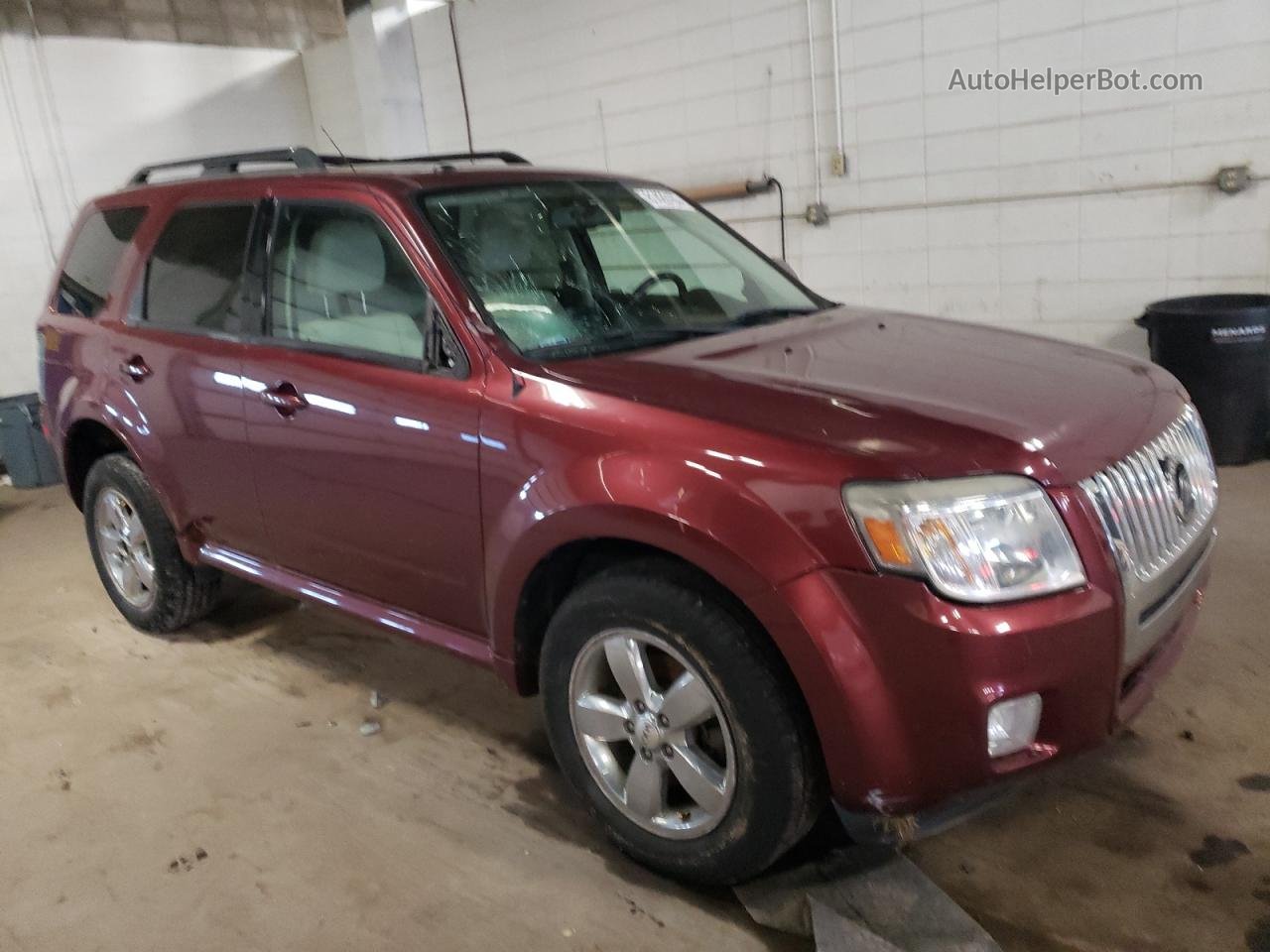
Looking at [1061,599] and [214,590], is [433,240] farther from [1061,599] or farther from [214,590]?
[214,590]

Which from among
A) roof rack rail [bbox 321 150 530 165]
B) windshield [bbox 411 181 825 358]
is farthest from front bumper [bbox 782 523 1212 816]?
roof rack rail [bbox 321 150 530 165]

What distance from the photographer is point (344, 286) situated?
2.69 meters

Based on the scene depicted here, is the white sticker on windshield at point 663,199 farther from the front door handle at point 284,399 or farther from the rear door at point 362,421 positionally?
the front door handle at point 284,399

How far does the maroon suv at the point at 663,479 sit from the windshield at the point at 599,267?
12 mm

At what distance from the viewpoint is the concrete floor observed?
6.89 ft

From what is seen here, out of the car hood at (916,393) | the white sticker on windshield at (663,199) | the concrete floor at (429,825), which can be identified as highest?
the white sticker on windshield at (663,199)

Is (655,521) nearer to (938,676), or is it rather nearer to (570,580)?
(570,580)

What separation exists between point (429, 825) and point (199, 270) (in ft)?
6.09

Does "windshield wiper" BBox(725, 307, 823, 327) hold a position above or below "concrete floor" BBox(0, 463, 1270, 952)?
above

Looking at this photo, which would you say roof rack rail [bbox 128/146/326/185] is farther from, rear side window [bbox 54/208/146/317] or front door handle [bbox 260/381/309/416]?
front door handle [bbox 260/381/309/416]

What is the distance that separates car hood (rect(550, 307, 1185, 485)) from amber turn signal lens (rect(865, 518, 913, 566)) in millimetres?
85

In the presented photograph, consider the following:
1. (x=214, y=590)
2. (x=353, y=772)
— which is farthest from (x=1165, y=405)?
(x=214, y=590)

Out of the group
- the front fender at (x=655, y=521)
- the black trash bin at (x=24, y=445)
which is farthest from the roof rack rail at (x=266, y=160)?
the black trash bin at (x=24, y=445)

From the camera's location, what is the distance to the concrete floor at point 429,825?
6.89 ft
